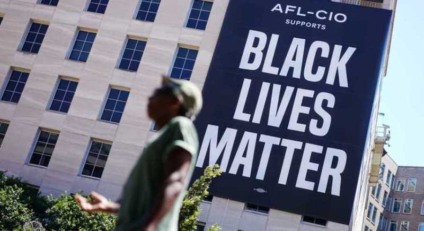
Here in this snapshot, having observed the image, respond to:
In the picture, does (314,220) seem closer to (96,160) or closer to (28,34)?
(96,160)

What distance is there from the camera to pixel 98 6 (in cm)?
2973

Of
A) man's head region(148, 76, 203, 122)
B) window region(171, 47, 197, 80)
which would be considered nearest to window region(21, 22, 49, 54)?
window region(171, 47, 197, 80)

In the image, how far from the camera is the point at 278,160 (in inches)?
971

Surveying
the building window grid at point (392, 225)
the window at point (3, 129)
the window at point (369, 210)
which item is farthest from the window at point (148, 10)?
the building window grid at point (392, 225)

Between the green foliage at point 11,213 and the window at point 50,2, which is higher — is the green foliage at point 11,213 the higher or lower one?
the lower one

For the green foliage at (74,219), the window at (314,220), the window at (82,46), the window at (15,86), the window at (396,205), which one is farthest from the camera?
the window at (396,205)

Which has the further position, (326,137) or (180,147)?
(326,137)

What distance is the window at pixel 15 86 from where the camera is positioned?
28188mm

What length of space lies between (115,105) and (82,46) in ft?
14.6

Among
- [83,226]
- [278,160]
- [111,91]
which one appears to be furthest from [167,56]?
[83,226]

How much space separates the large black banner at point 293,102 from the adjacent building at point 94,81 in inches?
38.6

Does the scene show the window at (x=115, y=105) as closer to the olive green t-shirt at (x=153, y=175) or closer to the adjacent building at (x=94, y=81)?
the adjacent building at (x=94, y=81)

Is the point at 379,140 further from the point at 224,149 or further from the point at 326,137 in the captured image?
the point at 224,149

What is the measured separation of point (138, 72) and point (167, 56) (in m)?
1.85
